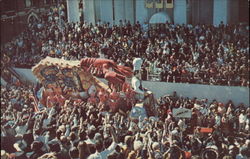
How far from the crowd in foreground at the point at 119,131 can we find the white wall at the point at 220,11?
8.41ft

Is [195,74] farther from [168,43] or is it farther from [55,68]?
[55,68]

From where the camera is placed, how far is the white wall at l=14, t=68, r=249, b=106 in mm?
6930

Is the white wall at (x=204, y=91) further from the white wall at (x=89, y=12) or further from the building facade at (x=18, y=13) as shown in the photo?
the building facade at (x=18, y=13)

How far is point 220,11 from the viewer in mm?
9125

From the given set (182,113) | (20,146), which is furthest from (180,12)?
(20,146)

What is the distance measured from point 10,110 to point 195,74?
3.26 m

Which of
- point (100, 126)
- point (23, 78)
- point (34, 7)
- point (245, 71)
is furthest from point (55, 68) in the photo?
point (245, 71)

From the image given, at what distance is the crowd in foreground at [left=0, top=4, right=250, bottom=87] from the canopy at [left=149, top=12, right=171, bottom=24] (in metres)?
0.11

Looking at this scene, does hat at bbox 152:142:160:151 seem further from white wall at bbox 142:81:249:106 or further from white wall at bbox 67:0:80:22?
white wall at bbox 67:0:80:22

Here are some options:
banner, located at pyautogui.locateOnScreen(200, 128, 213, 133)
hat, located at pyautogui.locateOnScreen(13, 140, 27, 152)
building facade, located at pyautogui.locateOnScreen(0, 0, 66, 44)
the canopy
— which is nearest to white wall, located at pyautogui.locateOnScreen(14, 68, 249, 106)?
banner, located at pyautogui.locateOnScreen(200, 128, 213, 133)

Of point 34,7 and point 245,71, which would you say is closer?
point 245,71

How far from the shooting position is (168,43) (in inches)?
285

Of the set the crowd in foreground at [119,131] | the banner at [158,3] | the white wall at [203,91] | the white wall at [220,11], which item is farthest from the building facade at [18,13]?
the white wall at [220,11]

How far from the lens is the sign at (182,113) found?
21.0 feet
